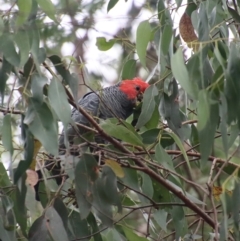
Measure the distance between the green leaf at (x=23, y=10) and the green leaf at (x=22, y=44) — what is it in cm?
7

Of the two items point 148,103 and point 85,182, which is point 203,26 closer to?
point 148,103

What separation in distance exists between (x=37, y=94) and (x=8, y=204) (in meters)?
0.38

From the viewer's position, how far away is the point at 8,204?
201 cm

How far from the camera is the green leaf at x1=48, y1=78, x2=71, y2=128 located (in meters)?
1.91

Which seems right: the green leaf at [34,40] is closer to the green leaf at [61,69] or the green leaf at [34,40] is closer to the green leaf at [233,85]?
the green leaf at [61,69]

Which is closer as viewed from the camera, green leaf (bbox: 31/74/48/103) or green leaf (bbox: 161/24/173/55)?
green leaf (bbox: 31/74/48/103)

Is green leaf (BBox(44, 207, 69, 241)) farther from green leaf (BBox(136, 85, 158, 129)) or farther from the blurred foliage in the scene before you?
green leaf (BBox(136, 85, 158, 129))

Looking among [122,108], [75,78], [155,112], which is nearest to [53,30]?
[122,108]

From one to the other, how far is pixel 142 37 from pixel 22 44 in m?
0.54

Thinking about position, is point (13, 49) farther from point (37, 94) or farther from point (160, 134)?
point (160, 134)

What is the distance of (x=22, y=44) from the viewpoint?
192cm

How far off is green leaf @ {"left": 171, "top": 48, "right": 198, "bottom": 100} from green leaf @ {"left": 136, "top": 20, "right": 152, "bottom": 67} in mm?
438

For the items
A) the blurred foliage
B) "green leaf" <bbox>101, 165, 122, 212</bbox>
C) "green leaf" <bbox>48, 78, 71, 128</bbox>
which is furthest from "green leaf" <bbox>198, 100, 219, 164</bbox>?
"green leaf" <bbox>48, 78, 71, 128</bbox>

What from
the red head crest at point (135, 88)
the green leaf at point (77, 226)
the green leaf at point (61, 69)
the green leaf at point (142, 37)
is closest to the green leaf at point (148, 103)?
the green leaf at point (142, 37)
